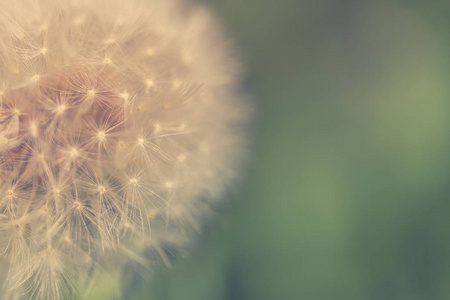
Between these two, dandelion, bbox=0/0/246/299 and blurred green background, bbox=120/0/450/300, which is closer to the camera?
dandelion, bbox=0/0/246/299

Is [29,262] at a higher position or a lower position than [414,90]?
lower

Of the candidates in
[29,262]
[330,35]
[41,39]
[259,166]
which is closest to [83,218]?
[29,262]

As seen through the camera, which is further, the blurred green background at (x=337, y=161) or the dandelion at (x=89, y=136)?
the blurred green background at (x=337, y=161)

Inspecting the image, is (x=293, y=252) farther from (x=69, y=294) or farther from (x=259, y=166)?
(x=69, y=294)

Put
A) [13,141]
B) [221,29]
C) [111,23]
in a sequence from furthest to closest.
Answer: [221,29] < [111,23] < [13,141]
